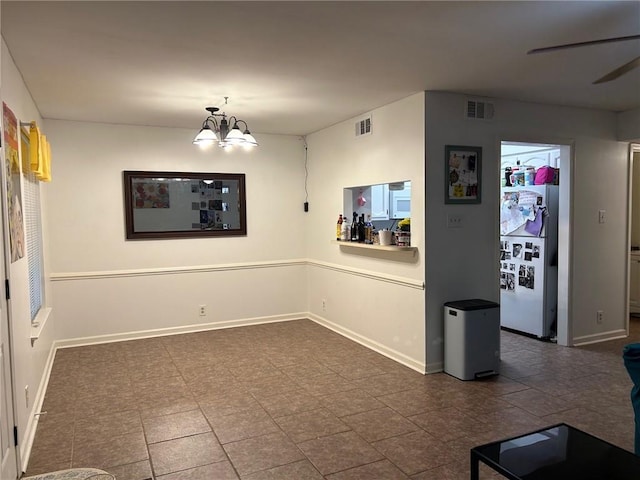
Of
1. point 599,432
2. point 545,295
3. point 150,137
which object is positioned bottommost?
point 599,432

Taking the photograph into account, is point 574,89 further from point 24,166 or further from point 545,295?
point 24,166

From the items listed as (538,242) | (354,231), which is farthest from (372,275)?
(538,242)

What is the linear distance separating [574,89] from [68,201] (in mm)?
4969

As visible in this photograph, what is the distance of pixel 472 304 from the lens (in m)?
3.97

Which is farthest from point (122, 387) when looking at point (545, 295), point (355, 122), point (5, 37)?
point (545, 295)

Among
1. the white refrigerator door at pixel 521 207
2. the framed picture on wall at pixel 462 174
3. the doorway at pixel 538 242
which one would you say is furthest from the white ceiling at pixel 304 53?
the white refrigerator door at pixel 521 207

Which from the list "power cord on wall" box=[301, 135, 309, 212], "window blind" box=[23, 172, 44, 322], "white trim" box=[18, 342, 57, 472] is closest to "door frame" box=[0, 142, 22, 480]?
"white trim" box=[18, 342, 57, 472]

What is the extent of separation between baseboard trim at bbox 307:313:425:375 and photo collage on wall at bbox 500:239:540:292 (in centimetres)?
178

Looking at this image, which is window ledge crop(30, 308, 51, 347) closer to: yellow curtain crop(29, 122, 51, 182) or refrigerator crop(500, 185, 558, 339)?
yellow curtain crop(29, 122, 51, 182)

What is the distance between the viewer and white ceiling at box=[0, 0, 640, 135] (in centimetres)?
234

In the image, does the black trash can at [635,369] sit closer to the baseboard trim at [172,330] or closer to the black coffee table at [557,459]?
the black coffee table at [557,459]

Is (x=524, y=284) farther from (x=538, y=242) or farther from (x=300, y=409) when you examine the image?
(x=300, y=409)

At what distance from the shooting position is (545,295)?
4977 millimetres

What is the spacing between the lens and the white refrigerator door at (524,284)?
16.4 feet
